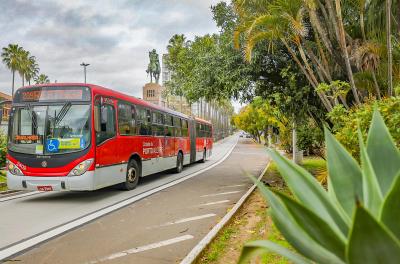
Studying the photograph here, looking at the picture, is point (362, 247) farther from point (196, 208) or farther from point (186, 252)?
point (196, 208)

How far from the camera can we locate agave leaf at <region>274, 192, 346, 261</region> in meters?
1.75

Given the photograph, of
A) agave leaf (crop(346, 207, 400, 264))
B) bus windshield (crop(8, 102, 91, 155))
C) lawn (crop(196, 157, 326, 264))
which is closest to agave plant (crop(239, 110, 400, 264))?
agave leaf (crop(346, 207, 400, 264))

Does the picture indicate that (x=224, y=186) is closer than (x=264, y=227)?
No

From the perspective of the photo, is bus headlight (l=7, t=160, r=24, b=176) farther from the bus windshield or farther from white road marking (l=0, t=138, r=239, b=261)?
white road marking (l=0, t=138, r=239, b=261)

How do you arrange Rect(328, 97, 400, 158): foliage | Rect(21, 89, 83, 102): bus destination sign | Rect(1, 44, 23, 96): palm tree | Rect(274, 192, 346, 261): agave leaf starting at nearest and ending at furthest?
Rect(274, 192, 346, 261): agave leaf, Rect(328, 97, 400, 158): foliage, Rect(21, 89, 83, 102): bus destination sign, Rect(1, 44, 23, 96): palm tree

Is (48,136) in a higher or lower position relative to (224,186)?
higher

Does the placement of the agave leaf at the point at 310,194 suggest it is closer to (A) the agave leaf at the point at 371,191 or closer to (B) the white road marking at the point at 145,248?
(A) the agave leaf at the point at 371,191

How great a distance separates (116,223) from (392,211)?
6.28 meters

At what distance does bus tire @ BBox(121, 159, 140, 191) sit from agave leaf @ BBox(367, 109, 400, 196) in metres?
9.53

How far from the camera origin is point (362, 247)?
4.77 feet

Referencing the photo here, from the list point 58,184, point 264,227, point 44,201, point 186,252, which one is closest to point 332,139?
point 186,252

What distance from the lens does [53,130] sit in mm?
9102

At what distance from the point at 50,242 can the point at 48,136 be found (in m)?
3.85

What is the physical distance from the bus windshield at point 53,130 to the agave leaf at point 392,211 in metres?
8.25
